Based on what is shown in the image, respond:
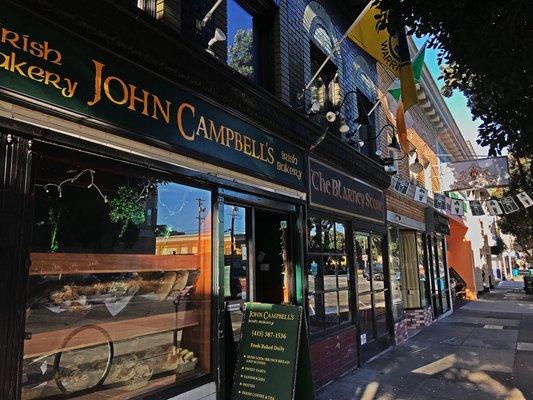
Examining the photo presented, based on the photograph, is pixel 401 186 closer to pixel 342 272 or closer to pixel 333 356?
pixel 342 272

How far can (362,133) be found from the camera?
413 inches

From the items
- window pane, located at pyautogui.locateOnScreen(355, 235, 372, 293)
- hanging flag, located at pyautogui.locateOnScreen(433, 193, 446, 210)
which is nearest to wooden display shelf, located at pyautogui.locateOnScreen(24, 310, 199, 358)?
window pane, located at pyautogui.locateOnScreen(355, 235, 372, 293)

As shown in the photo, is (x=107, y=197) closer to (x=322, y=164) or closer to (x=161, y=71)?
(x=161, y=71)

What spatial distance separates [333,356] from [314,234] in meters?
1.96

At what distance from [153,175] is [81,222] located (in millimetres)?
790

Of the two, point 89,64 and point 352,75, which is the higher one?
point 352,75

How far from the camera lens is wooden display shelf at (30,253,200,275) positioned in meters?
3.41

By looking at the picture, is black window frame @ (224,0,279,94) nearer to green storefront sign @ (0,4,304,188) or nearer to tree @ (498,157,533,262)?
green storefront sign @ (0,4,304,188)

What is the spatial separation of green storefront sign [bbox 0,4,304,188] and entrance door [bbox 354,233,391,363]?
4226mm

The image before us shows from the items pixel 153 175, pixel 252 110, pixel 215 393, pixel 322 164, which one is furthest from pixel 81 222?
pixel 322 164

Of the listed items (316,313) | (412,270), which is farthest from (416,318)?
(316,313)

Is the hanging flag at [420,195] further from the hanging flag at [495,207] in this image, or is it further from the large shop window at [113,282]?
the large shop window at [113,282]

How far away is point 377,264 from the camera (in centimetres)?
991

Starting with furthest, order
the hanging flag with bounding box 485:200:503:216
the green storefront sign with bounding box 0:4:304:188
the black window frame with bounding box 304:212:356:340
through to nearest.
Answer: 1. the hanging flag with bounding box 485:200:503:216
2. the black window frame with bounding box 304:212:356:340
3. the green storefront sign with bounding box 0:4:304:188
